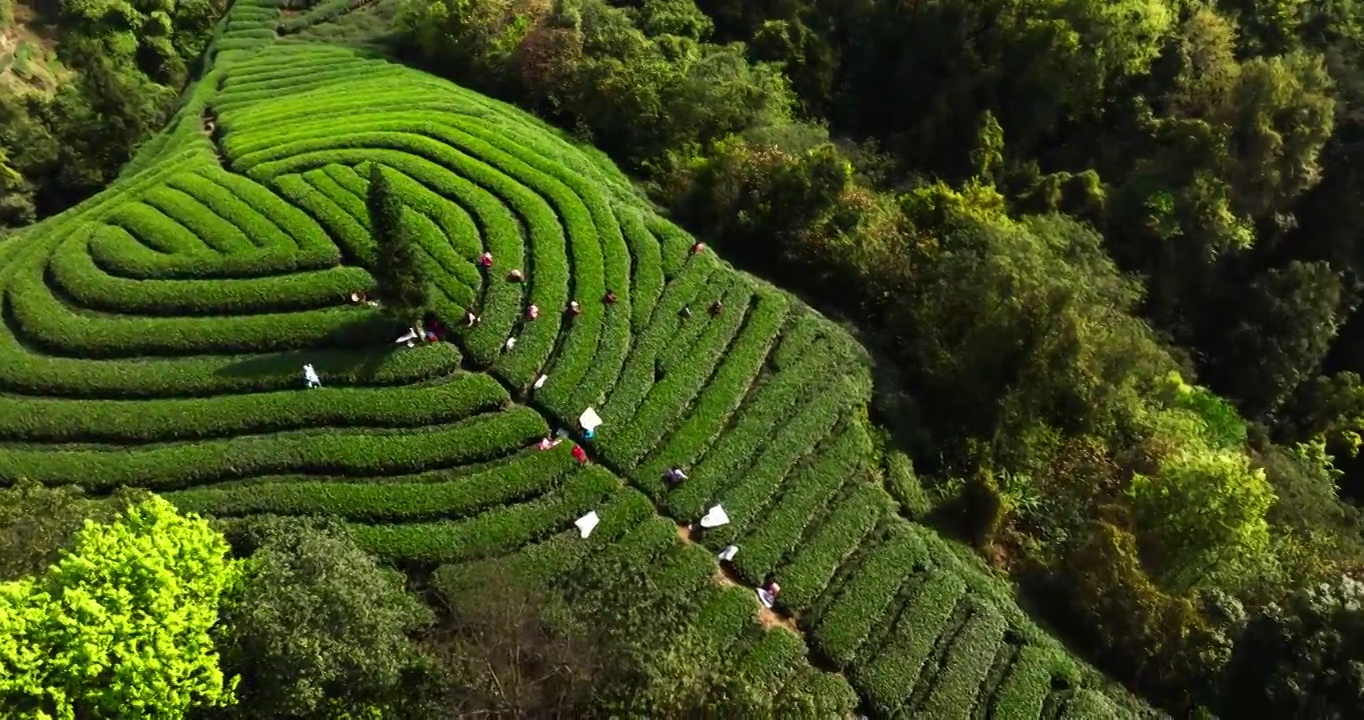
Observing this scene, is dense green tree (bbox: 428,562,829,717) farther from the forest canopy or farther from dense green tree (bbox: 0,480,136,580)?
the forest canopy

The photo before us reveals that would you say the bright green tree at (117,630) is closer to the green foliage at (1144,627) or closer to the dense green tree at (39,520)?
the dense green tree at (39,520)

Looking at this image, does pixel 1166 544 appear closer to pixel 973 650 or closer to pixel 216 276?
pixel 973 650

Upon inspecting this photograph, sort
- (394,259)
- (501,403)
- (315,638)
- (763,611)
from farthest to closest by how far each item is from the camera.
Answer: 1. (501,403)
2. (394,259)
3. (763,611)
4. (315,638)

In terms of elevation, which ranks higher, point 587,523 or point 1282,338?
point 1282,338

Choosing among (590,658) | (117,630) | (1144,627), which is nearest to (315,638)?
(117,630)

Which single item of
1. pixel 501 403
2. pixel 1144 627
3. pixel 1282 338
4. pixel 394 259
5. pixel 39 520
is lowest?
pixel 39 520

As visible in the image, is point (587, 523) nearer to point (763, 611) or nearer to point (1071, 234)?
point (763, 611)

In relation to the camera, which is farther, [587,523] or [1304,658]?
[587,523]
